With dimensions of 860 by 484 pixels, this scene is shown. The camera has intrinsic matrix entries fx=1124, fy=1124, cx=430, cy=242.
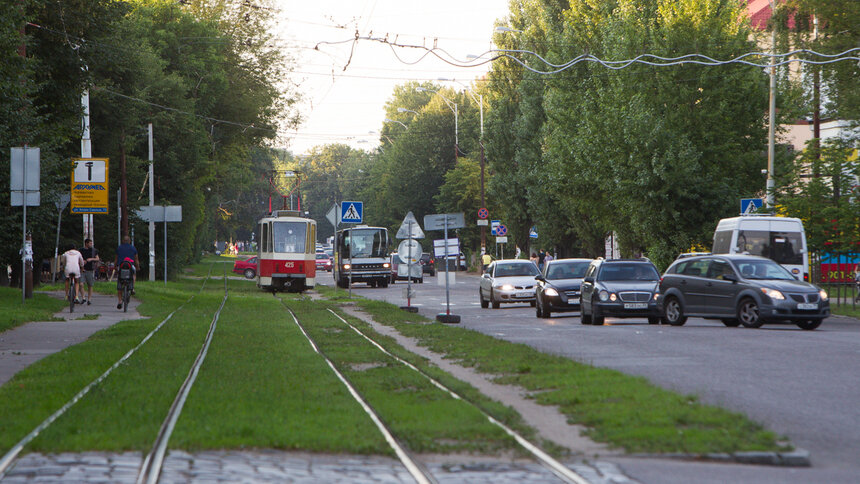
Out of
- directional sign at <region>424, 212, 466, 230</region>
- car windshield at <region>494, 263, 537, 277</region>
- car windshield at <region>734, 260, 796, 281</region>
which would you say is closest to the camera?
car windshield at <region>734, 260, 796, 281</region>

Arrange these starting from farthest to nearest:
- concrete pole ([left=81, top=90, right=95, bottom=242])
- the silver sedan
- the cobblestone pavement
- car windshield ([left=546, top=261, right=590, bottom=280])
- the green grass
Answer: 1. concrete pole ([left=81, top=90, right=95, bottom=242])
2. the silver sedan
3. car windshield ([left=546, top=261, right=590, bottom=280])
4. the green grass
5. the cobblestone pavement

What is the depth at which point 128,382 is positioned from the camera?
484 inches

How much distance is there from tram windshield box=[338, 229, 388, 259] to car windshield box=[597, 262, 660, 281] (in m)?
31.0

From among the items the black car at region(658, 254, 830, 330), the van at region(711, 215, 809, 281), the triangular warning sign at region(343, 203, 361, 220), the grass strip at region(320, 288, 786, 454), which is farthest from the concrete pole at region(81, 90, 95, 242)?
the grass strip at region(320, 288, 786, 454)

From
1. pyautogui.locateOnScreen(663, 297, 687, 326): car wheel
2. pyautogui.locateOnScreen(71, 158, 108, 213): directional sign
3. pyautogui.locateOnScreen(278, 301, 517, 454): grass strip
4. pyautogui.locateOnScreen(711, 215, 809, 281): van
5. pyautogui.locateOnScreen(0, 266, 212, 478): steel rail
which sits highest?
pyautogui.locateOnScreen(71, 158, 108, 213): directional sign

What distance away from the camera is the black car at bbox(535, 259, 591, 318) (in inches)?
1126

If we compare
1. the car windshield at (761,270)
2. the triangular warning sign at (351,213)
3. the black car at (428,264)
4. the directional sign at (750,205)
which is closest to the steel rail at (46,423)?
the car windshield at (761,270)

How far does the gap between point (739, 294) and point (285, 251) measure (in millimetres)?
25178

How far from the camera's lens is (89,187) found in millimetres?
32562

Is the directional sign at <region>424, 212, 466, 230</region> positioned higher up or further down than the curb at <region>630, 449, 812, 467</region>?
higher up

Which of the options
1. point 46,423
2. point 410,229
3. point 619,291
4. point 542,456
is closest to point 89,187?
point 410,229

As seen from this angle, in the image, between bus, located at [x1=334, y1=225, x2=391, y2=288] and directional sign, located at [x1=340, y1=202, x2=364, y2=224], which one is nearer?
directional sign, located at [x1=340, y1=202, x2=364, y2=224]

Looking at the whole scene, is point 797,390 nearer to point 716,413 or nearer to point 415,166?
point 716,413

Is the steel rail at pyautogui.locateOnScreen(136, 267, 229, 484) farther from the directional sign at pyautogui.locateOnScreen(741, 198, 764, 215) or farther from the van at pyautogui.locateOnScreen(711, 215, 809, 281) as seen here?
the directional sign at pyautogui.locateOnScreen(741, 198, 764, 215)
